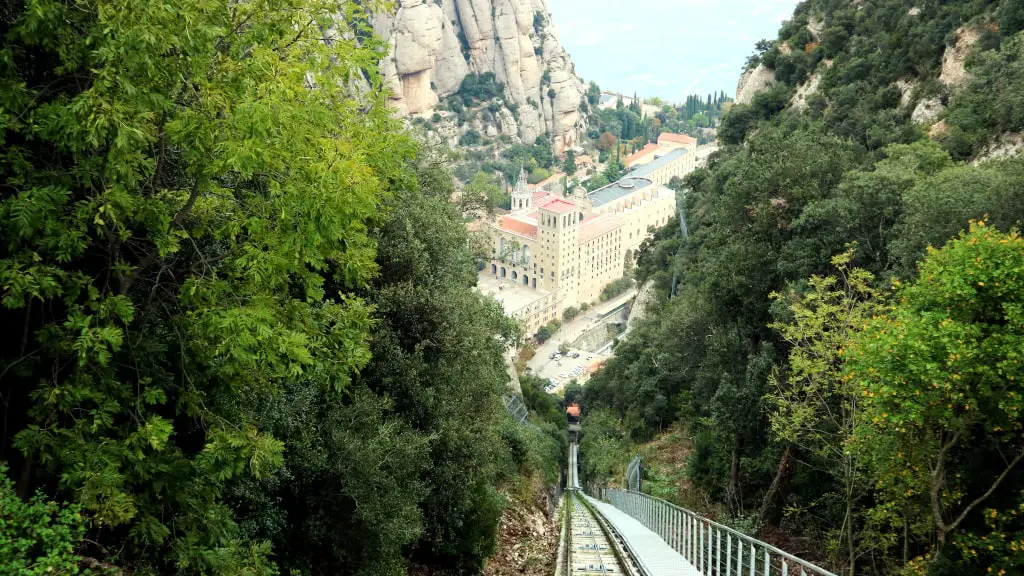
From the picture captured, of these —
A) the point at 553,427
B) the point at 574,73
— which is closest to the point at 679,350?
the point at 553,427

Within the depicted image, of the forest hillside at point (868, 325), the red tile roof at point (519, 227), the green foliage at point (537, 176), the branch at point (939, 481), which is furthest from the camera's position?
the green foliage at point (537, 176)

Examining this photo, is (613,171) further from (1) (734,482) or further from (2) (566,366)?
(1) (734,482)

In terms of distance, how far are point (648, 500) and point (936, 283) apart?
782 centimetres

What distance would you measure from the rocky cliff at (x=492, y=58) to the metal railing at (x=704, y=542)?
11080 centimetres

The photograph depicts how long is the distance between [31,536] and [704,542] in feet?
33.2

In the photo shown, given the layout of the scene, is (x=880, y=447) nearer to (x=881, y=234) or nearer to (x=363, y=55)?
(x=363, y=55)

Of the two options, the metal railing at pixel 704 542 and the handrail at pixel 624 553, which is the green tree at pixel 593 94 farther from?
the handrail at pixel 624 553

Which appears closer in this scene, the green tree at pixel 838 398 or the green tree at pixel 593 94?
the green tree at pixel 838 398

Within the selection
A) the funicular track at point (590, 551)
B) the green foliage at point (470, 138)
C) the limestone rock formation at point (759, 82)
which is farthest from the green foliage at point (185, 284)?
the green foliage at point (470, 138)

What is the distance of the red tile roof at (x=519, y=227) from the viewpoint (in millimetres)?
99625

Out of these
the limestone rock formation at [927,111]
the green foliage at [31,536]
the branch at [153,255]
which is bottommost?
the green foliage at [31,536]

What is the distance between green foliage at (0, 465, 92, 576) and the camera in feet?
16.0

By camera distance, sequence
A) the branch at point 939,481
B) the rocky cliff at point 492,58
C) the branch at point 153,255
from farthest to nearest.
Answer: the rocky cliff at point 492,58 < the branch at point 939,481 < the branch at point 153,255

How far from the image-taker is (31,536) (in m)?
5.28
